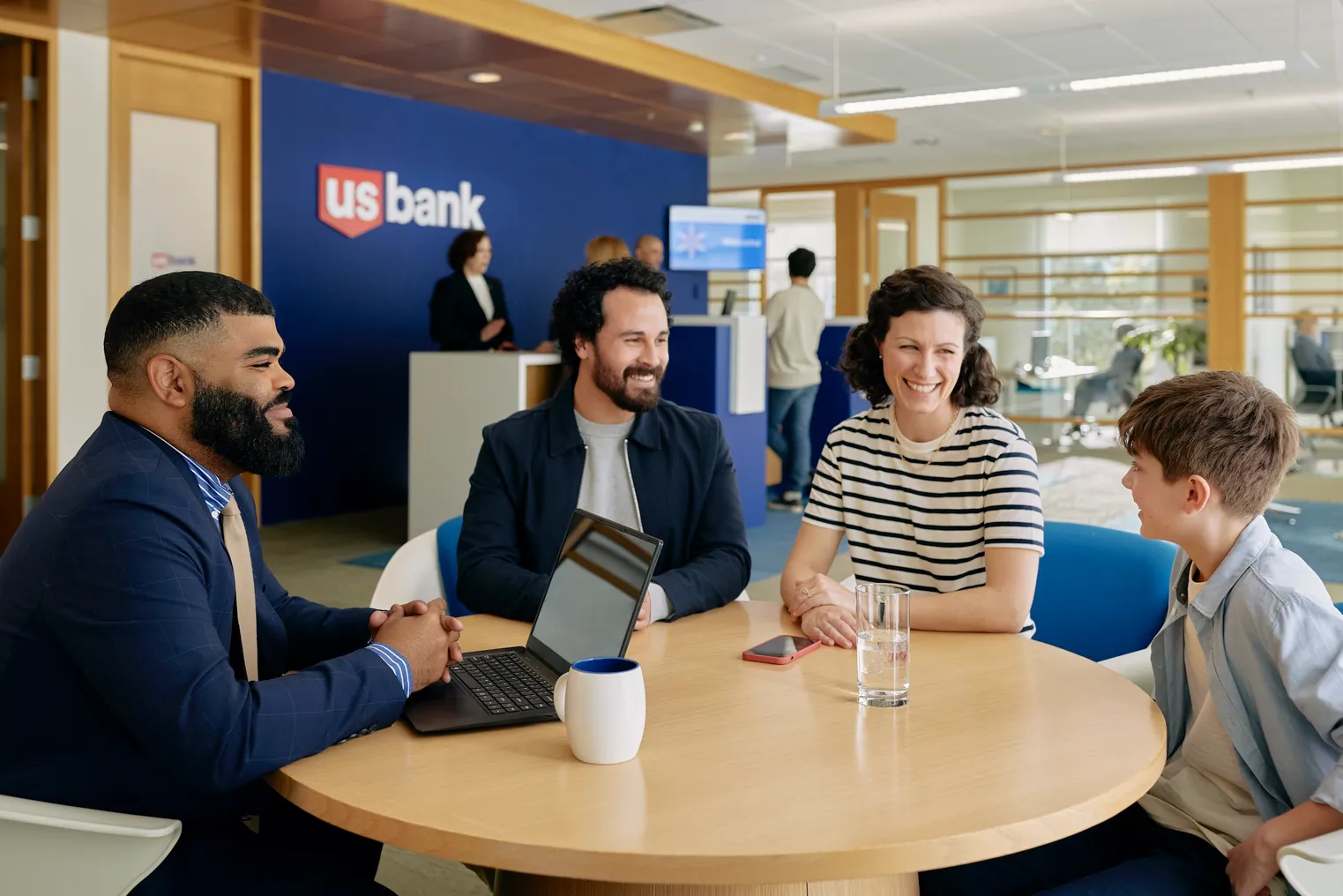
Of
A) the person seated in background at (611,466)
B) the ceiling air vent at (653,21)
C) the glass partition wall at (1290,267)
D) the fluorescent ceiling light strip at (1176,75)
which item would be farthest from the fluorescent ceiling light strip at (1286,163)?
the person seated in background at (611,466)

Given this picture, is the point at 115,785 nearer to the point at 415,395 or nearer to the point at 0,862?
the point at 0,862

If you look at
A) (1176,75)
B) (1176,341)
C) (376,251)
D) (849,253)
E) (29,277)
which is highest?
(1176,75)

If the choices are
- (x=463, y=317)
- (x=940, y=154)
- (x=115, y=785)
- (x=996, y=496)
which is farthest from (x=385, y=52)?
(x=940, y=154)

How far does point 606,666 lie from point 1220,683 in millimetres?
804

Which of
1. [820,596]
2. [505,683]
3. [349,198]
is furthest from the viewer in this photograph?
[349,198]

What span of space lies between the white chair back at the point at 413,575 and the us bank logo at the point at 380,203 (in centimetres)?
541

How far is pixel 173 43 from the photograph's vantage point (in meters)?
6.22

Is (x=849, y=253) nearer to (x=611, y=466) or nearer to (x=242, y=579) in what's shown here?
(x=611, y=466)

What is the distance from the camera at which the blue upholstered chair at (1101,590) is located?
2.25 meters

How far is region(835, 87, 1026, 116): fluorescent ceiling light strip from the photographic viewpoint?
764 cm

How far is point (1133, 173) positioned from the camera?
36.5 feet

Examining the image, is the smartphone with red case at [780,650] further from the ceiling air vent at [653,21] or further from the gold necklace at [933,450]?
the ceiling air vent at [653,21]

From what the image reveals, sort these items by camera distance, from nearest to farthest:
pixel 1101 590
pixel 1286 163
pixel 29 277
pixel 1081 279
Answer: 1. pixel 1101 590
2. pixel 29 277
3. pixel 1286 163
4. pixel 1081 279

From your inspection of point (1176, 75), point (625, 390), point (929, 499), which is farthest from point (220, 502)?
point (1176, 75)
